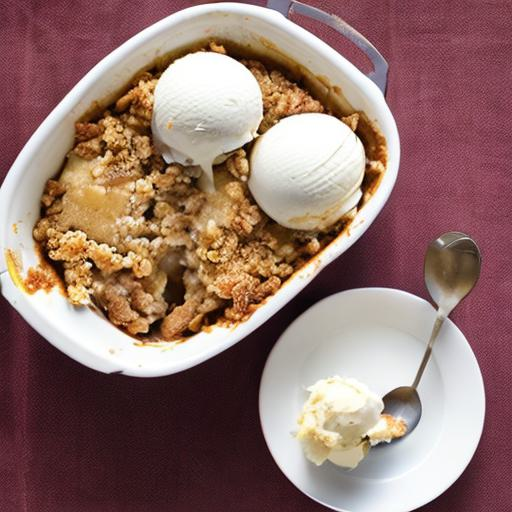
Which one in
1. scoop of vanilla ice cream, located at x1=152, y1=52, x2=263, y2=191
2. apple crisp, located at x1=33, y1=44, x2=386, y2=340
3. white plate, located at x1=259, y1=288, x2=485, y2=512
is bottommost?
white plate, located at x1=259, y1=288, x2=485, y2=512

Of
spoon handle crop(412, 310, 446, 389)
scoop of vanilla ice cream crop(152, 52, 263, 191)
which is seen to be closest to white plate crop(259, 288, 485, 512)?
spoon handle crop(412, 310, 446, 389)

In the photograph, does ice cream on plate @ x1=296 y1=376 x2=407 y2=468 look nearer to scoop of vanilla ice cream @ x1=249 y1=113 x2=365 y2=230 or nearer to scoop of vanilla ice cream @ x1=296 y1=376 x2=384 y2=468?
scoop of vanilla ice cream @ x1=296 y1=376 x2=384 y2=468

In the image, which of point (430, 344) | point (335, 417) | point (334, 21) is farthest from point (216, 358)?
point (334, 21)

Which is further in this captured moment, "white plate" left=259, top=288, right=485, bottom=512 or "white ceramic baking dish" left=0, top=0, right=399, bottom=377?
"white plate" left=259, top=288, right=485, bottom=512

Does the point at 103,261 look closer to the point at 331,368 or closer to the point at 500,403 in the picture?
the point at 331,368

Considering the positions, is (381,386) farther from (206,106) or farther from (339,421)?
(206,106)

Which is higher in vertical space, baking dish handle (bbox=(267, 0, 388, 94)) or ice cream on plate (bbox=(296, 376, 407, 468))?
baking dish handle (bbox=(267, 0, 388, 94))

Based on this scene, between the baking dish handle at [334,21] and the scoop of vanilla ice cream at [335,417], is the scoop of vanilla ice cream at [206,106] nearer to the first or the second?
the baking dish handle at [334,21]
